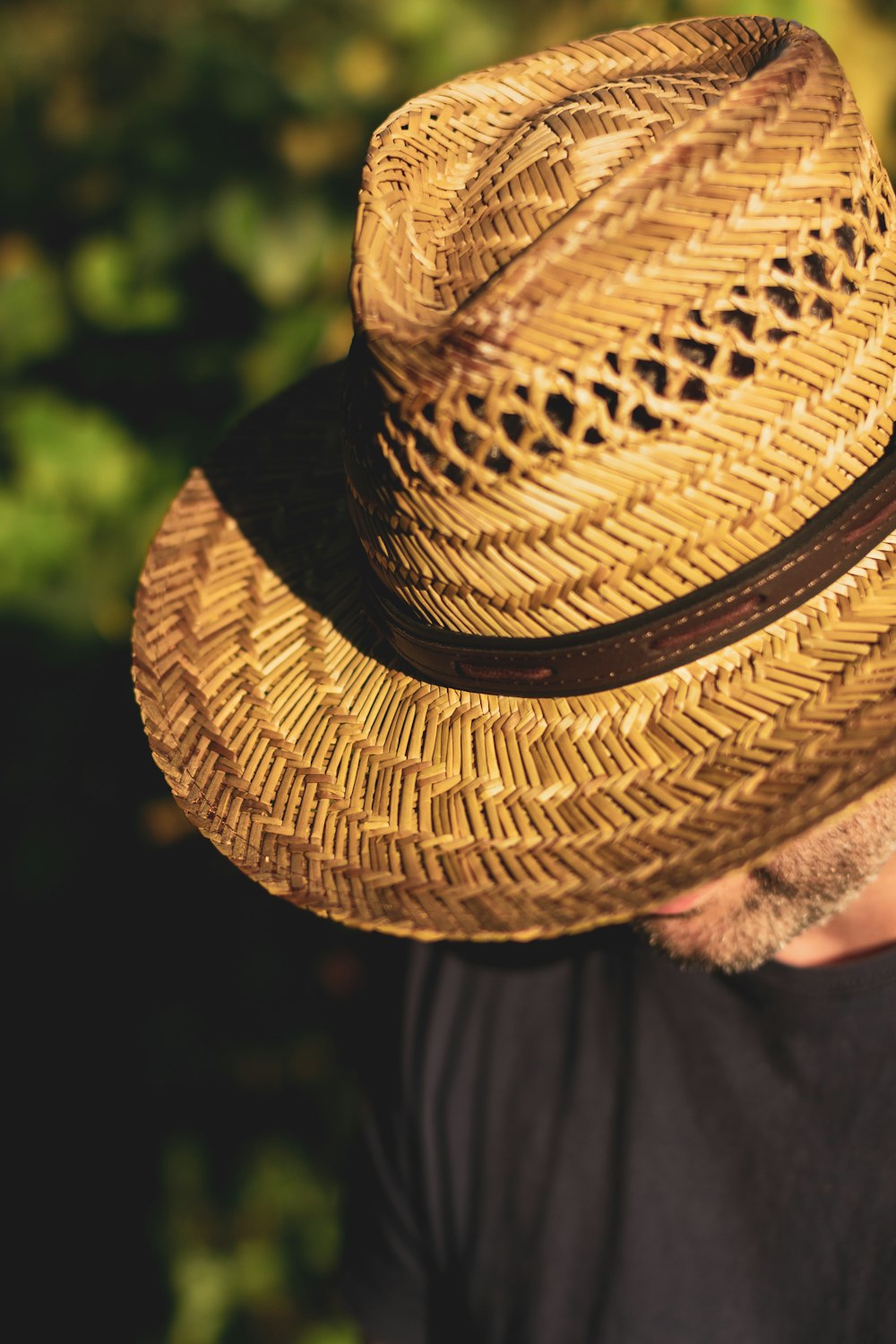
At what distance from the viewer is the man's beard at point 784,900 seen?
1.28m

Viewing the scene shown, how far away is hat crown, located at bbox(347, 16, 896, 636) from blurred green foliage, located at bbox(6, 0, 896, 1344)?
114cm

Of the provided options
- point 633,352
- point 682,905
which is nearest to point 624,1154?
point 682,905

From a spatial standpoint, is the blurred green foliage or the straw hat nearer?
the straw hat

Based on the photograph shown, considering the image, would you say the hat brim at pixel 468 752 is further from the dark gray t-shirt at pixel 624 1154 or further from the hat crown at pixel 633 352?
the dark gray t-shirt at pixel 624 1154

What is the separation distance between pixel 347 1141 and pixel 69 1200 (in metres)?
0.75

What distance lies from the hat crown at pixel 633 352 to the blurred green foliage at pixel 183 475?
1.14m

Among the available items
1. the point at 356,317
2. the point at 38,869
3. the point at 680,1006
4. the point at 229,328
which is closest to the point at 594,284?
the point at 356,317

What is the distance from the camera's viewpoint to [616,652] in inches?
45.9

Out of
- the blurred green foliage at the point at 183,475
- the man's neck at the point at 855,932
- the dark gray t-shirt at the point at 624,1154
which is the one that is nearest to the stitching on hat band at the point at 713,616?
the man's neck at the point at 855,932

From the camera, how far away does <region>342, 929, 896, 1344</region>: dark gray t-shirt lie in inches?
56.9

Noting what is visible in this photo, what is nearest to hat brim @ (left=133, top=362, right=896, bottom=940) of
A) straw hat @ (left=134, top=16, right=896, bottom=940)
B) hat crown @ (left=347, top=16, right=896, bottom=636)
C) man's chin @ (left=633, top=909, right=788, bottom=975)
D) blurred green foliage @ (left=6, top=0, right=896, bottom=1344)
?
straw hat @ (left=134, top=16, right=896, bottom=940)

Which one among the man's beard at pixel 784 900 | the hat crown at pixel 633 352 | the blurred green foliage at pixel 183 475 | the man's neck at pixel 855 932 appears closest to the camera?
the hat crown at pixel 633 352

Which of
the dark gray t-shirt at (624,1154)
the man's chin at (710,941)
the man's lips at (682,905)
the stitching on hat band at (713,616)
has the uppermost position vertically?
the stitching on hat band at (713,616)

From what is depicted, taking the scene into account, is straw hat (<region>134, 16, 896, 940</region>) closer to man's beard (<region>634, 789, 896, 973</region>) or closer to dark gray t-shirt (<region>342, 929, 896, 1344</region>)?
man's beard (<region>634, 789, 896, 973</region>)
